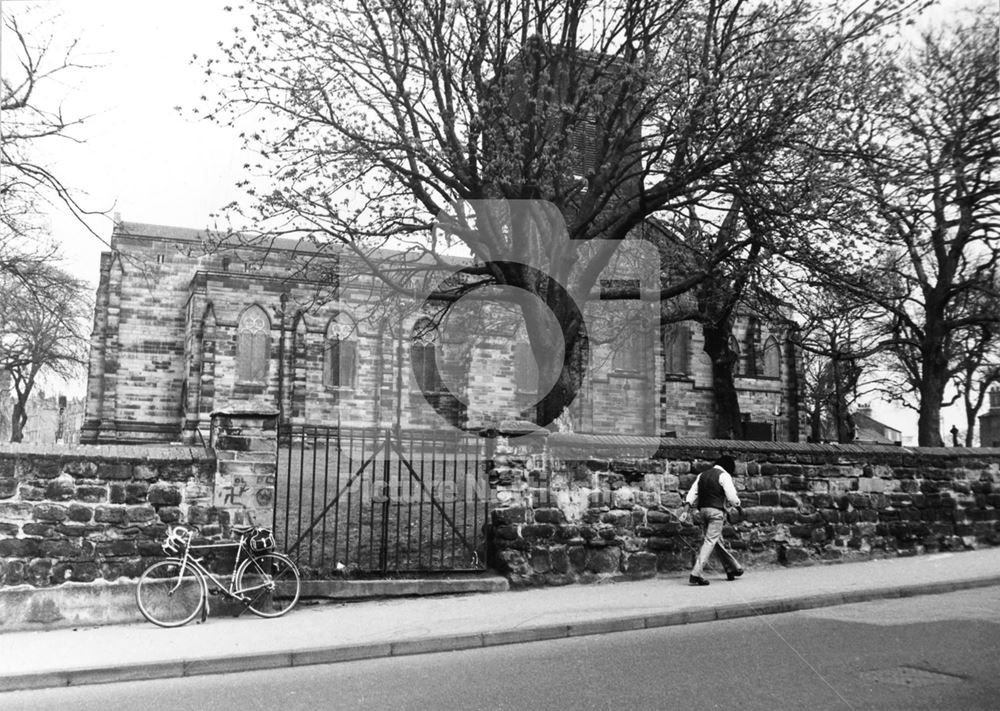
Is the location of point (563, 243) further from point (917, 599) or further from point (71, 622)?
point (71, 622)

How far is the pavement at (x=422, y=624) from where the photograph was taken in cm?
746

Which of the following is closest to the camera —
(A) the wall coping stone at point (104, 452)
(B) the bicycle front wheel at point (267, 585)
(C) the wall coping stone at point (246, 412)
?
(A) the wall coping stone at point (104, 452)

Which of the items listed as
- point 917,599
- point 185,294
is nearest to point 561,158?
point 917,599

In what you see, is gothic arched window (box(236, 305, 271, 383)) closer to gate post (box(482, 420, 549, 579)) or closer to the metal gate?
the metal gate

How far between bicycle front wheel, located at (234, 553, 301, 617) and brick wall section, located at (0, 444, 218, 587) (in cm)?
66

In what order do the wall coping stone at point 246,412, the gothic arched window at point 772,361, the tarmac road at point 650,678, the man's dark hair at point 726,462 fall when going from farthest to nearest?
1. the gothic arched window at point 772,361
2. the man's dark hair at point 726,462
3. the wall coping stone at point 246,412
4. the tarmac road at point 650,678

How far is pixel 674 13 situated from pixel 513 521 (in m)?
9.26

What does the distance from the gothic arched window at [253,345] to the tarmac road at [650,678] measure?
29853 millimetres

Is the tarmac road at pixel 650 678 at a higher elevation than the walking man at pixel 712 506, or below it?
below

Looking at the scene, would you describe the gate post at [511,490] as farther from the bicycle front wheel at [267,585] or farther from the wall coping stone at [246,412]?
the wall coping stone at [246,412]

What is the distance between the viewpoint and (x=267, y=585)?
9.58 metres

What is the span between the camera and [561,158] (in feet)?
48.0

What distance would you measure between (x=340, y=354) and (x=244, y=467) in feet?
92.1

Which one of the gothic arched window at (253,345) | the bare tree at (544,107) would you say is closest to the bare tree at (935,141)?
the bare tree at (544,107)
